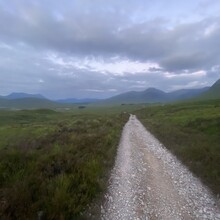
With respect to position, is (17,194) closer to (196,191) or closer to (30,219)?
(30,219)

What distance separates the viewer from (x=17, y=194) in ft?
24.1

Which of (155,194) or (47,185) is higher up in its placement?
(47,185)

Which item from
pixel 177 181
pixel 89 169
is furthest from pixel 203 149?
pixel 89 169

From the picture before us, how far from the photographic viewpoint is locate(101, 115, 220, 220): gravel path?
7949 millimetres

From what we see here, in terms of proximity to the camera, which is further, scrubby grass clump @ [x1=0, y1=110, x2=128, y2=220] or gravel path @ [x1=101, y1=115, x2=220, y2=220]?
gravel path @ [x1=101, y1=115, x2=220, y2=220]

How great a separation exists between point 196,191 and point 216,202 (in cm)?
107

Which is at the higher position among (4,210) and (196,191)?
(4,210)

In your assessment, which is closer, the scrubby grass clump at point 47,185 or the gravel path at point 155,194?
the scrubby grass clump at point 47,185

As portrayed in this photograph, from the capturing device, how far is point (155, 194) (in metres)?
9.45

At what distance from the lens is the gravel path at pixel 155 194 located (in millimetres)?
7949

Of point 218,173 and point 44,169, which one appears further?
point 218,173

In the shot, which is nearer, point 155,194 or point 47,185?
point 47,185

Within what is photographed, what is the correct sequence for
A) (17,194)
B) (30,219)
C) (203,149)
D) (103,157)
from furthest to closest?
(203,149) < (103,157) < (17,194) < (30,219)

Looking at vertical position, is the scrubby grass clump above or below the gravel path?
above
